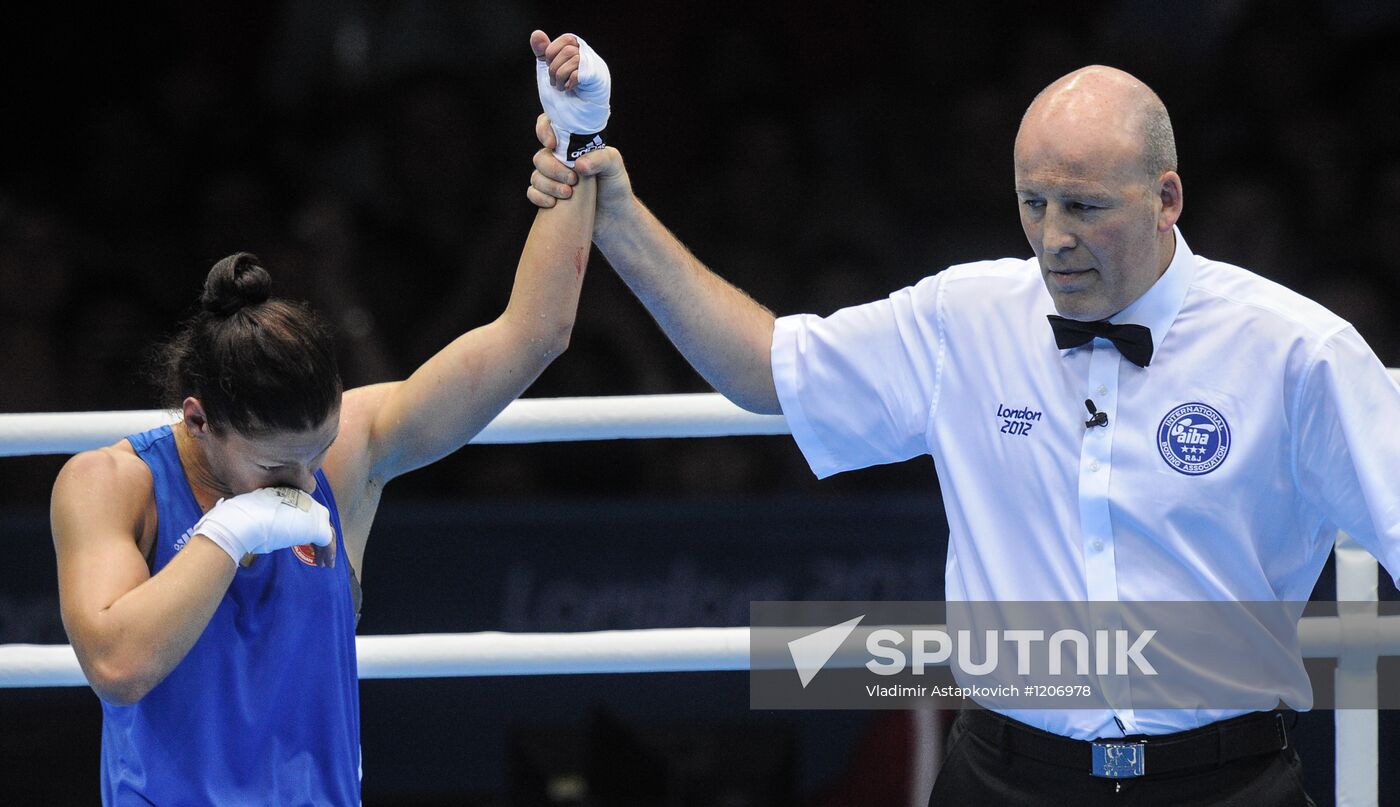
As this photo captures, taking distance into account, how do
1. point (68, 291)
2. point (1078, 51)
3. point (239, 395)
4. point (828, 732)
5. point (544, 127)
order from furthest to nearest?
point (1078, 51), point (68, 291), point (828, 732), point (544, 127), point (239, 395)

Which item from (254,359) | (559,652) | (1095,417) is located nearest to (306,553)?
(254,359)

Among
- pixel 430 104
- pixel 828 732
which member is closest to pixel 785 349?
pixel 828 732

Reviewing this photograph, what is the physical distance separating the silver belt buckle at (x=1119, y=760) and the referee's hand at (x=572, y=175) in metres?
0.92

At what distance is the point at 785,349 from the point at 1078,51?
3.35 metres

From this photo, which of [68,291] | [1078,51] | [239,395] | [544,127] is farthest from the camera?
[1078,51]

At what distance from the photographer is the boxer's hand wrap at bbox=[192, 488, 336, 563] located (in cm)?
171

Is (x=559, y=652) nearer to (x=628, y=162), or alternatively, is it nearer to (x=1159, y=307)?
(x=1159, y=307)

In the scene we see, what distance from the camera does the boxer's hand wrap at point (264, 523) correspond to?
1711mm

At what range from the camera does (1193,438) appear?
1.91 metres

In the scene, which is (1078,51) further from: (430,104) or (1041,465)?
(1041,465)

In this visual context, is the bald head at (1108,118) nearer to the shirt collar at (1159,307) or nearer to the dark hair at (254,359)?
the shirt collar at (1159,307)

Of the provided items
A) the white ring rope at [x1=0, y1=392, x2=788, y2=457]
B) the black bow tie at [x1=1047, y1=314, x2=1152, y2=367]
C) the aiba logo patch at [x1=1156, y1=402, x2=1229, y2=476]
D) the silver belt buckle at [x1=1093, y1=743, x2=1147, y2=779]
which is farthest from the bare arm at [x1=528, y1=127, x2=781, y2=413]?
the silver belt buckle at [x1=1093, y1=743, x2=1147, y2=779]

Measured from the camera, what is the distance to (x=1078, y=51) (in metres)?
5.12

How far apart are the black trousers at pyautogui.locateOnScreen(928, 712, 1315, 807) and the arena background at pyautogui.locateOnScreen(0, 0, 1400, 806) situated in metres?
1.99
